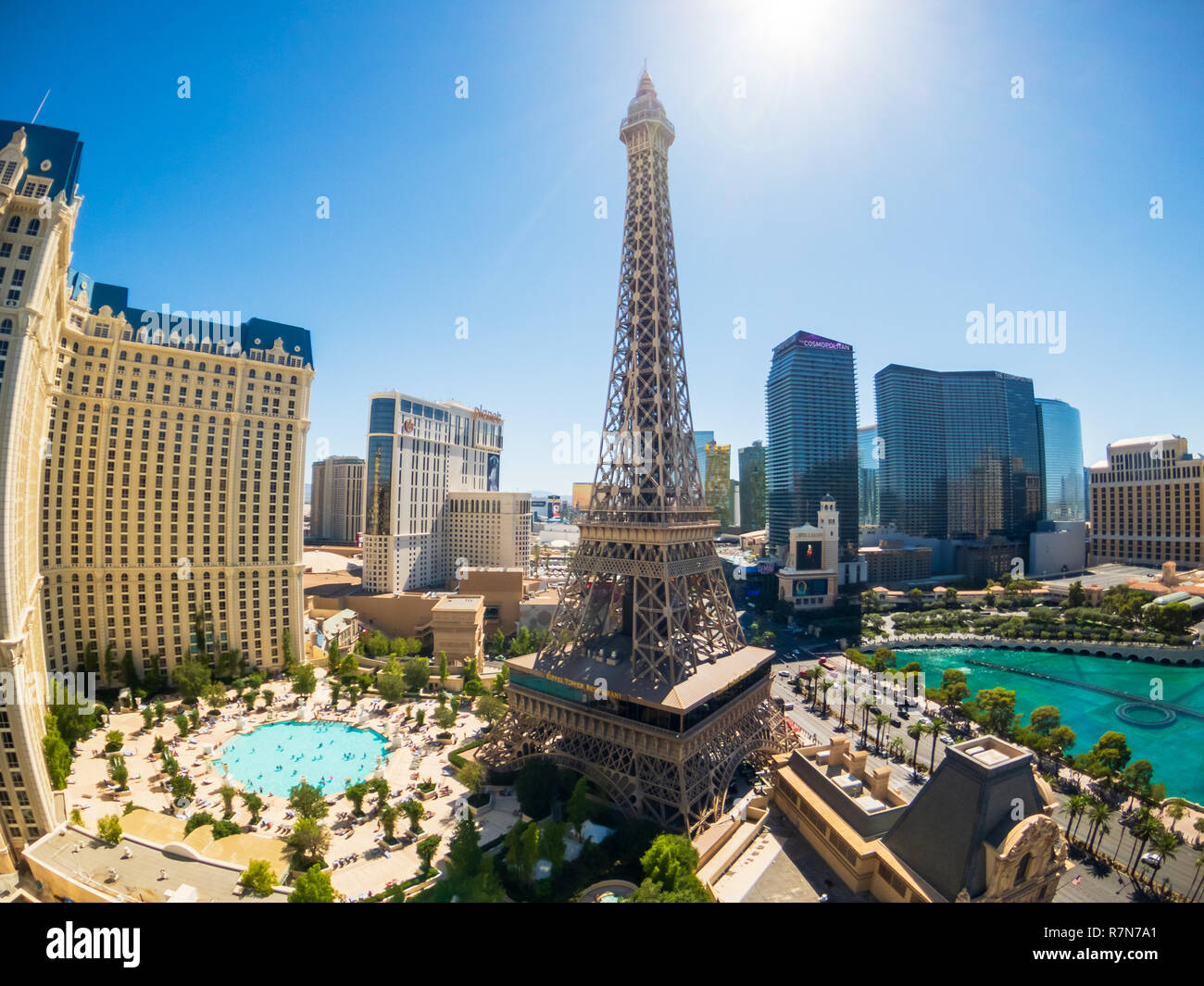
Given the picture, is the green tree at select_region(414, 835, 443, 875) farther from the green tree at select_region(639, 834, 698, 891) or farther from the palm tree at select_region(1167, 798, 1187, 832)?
the palm tree at select_region(1167, 798, 1187, 832)

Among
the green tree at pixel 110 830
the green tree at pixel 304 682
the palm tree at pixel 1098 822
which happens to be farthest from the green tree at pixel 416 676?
the palm tree at pixel 1098 822

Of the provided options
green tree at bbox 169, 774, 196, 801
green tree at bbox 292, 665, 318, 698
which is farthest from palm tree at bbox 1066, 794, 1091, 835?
green tree at bbox 292, 665, 318, 698

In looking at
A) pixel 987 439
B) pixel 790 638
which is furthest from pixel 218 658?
pixel 987 439

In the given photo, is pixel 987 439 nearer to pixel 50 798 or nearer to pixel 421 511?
pixel 421 511

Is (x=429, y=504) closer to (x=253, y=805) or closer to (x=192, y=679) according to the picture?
(x=192, y=679)

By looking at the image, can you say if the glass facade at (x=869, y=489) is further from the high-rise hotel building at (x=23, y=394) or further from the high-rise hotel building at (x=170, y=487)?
the high-rise hotel building at (x=23, y=394)

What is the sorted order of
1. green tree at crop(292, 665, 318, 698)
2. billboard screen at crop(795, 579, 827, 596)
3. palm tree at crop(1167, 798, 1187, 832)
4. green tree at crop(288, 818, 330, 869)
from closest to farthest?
green tree at crop(288, 818, 330, 869), palm tree at crop(1167, 798, 1187, 832), green tree at crop(292, 665, 318, 698), billboard screen at crop(795, 579, 827, 596)
